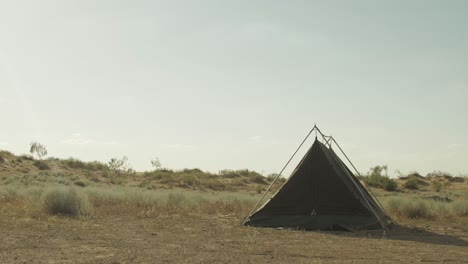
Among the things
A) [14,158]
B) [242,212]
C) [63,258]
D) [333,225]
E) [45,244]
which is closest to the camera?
[63,258]

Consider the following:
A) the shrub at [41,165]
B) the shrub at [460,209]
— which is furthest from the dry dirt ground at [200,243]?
the shrub at [41,165]

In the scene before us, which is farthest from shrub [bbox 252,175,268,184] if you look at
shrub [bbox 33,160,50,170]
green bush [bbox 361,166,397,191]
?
shrub [bbox 33,160,50,170]

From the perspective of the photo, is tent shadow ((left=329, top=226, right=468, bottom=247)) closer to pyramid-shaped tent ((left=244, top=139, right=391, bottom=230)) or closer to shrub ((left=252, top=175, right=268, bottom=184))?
pyramid-shaped tent ((left=244, top=139, right=391, bottom=230))

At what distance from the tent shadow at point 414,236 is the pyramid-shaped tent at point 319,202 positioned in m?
0.51

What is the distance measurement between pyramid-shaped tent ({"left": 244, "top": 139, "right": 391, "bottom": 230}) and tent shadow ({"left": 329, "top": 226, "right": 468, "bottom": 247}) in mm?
509

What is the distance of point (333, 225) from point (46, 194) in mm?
8656

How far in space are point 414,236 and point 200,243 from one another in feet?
17.7

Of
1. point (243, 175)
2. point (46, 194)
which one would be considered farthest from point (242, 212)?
point (243, 175)

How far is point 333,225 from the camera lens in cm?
1341

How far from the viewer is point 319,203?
13.8 meters

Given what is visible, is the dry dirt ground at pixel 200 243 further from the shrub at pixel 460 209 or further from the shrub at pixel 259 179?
the shrub at pixel 259 179

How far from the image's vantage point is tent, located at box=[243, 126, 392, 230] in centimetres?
1349

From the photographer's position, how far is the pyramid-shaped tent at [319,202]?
531 inches

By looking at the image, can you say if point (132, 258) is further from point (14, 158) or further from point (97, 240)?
point (14, 158)
